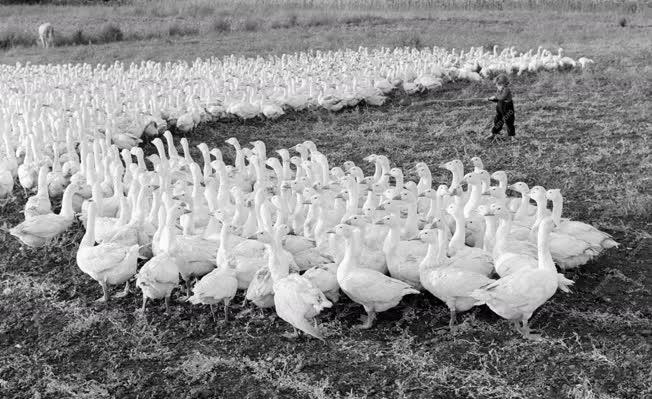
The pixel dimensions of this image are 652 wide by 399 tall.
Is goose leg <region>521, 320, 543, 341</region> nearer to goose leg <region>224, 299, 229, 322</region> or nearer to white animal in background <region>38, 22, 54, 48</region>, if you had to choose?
goose leg <region>224, 299, 229, 322</region>

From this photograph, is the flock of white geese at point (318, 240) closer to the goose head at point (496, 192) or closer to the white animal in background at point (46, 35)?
the goose head at point (496, 192)

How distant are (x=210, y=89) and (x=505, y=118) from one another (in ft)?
20.9

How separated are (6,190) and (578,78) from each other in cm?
1335

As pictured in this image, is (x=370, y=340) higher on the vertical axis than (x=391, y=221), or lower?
lower

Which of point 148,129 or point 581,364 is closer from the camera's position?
point 581,364

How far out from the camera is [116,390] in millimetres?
5449

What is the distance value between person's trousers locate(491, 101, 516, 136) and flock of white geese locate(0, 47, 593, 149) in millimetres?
3995

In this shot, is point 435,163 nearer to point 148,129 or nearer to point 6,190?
point 148,129

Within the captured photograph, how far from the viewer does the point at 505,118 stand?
12.1 meters

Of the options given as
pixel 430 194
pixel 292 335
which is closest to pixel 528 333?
pixel 292 335

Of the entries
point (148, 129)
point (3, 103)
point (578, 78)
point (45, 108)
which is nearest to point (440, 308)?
point (148, 129)

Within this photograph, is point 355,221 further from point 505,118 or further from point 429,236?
point 505,118

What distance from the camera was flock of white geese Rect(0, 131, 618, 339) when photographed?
5.99 m

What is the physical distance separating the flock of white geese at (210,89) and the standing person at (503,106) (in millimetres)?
4014
